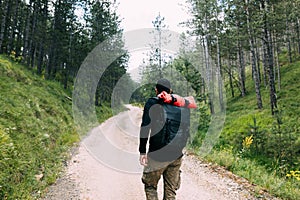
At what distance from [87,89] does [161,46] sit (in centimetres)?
961

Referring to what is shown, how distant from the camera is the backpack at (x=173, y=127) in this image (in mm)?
3611

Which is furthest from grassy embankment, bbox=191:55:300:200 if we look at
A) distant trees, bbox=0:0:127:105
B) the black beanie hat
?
distant trees, bbox=0:0:127:105

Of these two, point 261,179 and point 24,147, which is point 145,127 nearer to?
point 24,147

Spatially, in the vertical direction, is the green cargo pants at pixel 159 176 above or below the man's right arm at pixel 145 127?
below

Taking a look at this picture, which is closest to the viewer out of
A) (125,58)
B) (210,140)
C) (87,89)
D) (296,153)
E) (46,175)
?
(46,175)

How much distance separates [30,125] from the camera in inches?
358

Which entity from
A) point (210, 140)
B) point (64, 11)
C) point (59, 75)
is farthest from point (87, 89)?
point (210, 140)

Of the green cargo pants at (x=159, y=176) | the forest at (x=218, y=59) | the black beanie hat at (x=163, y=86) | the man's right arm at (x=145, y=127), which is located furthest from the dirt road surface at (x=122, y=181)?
the black beanie hat at (x=163, y=86)

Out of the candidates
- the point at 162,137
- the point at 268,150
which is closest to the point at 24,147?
the point at 162,137

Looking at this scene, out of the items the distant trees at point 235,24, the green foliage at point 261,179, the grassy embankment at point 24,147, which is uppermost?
the distant trees at point 235,24

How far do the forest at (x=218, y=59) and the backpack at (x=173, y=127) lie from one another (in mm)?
3171

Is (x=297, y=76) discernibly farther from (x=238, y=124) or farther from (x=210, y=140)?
(x=210, y=140)

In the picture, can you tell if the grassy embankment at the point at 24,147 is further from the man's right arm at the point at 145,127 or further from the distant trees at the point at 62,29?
the distant trees at the point at 62,29

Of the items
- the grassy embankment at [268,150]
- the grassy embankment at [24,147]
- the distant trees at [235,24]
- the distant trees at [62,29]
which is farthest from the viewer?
the distant trees at [62,29]
